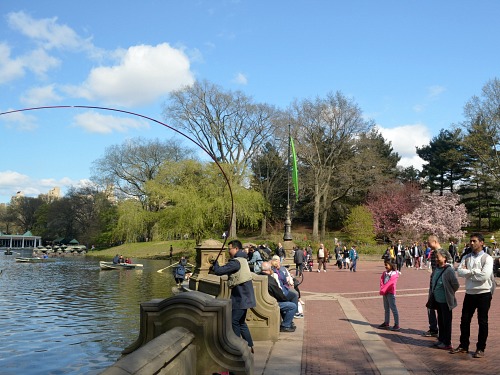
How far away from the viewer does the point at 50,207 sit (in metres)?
98.1

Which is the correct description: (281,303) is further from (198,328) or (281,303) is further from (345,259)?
(345,259)

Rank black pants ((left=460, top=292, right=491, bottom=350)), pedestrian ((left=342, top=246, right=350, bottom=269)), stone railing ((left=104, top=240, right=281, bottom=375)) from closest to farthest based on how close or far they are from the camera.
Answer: stone railing ((left=104, top=240, right=281, bottom=375))
black pants ((left=460, top=292, right=491, bottom=350))
pedestrian ((left=342, top=246, right=350, bottom=269))

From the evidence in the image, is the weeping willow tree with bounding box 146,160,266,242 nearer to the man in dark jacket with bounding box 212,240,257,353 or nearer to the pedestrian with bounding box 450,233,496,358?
the man in dark jacket with bounding box 212,240,257,353

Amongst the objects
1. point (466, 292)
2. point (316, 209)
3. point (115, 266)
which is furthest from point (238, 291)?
point (316, 209)

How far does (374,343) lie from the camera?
27.9 ft

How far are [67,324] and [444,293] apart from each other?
10.2 metres

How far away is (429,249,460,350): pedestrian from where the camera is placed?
26.2ft

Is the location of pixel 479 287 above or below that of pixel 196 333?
above

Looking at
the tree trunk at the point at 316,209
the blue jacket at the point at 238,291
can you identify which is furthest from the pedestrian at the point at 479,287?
the tree trunk at the point at 316,209

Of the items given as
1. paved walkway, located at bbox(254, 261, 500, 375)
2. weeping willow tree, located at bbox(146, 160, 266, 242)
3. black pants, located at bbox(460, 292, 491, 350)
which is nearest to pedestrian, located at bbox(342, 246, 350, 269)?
weeping willow tree, located at bbox(146, 160, 266, 242)

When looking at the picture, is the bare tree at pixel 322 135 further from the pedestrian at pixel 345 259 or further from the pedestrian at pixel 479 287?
the pedestrian at pixel 479 287

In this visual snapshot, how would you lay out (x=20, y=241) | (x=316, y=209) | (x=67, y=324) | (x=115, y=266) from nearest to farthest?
1. (x=67, y=324)
2. (x=115, y=266)
3. (x=316, y=209)
4. (x=20, y=241)

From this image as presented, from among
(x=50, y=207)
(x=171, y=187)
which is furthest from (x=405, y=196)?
(x=50, y=207)

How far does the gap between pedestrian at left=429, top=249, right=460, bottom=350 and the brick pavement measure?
299 mm
